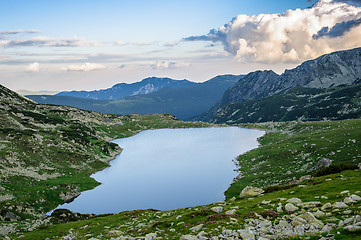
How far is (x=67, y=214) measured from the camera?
54906 millimetres

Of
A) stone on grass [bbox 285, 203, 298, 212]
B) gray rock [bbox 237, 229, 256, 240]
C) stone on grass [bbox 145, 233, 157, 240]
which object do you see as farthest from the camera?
stone on grass [bbox 145, 233, 157, 240]

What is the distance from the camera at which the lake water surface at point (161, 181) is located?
69.8 metres

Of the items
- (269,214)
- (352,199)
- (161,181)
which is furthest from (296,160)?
(269,214)

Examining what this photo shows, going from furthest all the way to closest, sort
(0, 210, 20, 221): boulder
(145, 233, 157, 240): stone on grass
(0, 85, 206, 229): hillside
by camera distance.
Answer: (0, 85, 206, 229): hillside
(0, 210, 20, 221): boulder
(145, 233, 157, 240): stone on grass

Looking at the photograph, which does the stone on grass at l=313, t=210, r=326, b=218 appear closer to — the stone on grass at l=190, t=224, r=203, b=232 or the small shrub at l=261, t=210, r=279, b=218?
the small shrub at l=261, t=210, r=279, b=218

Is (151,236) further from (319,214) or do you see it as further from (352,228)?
(352,228)

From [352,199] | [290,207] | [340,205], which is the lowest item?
[290,207]

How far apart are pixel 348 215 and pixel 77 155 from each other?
351 ft

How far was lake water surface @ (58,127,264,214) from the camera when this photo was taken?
6981cm

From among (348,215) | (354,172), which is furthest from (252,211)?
(354,172)

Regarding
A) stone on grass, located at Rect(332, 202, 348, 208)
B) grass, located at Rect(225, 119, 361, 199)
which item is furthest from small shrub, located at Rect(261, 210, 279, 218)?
grass, located at Rect(225, 119, 361, 199)

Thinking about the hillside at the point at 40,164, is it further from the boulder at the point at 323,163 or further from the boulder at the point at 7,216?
the boulder at the point at 323,163

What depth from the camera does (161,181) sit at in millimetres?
89500

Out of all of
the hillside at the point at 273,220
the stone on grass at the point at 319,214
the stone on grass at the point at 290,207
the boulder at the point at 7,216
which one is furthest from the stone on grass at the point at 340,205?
the boulder at the point at 7,216
